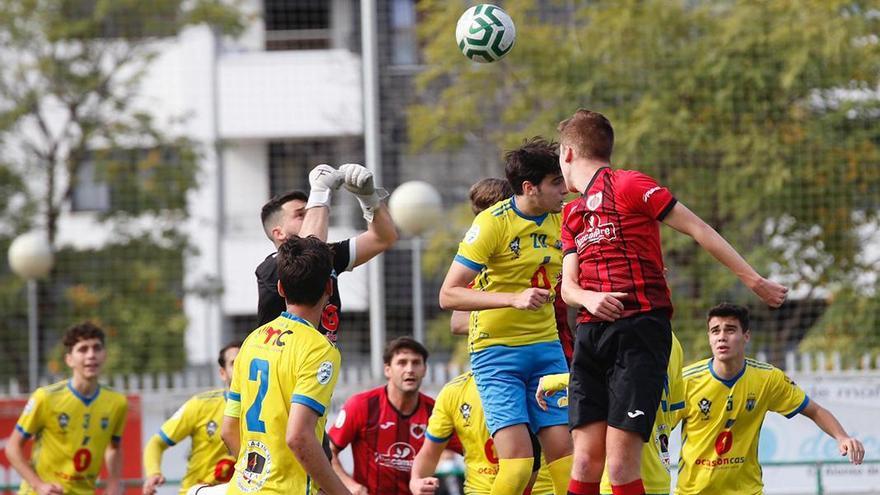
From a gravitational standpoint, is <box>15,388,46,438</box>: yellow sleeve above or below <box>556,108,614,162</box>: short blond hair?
below

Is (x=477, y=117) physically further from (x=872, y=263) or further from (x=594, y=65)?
(x=872, y=263)

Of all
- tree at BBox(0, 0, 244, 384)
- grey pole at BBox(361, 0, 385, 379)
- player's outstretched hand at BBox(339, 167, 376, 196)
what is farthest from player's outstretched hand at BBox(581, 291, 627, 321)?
tree at BBox(0, 0, 244, 384)

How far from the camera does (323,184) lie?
646cm

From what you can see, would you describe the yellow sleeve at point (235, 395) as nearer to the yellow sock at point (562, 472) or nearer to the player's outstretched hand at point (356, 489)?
the yellow sock at point (562, 472)

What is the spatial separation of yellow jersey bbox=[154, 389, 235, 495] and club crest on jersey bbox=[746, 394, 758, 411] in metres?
3.49

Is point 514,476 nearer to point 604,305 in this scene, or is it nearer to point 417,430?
point 604,305

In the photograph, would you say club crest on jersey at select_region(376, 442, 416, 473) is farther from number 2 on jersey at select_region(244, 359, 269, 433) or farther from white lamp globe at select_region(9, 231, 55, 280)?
white lamp globe at select_region(9, 231, 55, 280)

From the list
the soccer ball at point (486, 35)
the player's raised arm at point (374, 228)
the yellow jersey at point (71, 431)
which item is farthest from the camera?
the yellow jersey at point (71, 431)

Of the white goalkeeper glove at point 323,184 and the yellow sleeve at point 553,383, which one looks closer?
the yellow sleeve at point 553,383

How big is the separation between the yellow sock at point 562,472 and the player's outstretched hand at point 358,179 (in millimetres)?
1627

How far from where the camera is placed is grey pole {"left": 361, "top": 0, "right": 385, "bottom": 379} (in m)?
14.2

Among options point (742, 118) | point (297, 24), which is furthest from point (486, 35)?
point (297, 24)

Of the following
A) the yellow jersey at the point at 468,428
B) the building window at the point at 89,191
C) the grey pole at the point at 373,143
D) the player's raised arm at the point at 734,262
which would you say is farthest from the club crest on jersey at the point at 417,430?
the building window at the point at 89,191

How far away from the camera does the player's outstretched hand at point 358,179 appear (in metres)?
6.34
